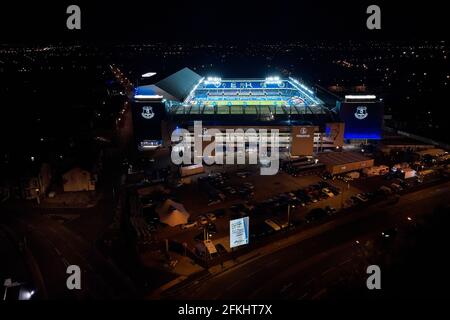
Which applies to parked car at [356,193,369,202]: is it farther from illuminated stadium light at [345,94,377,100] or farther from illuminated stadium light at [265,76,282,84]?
illuminated stadium light at [265,76,282,84]

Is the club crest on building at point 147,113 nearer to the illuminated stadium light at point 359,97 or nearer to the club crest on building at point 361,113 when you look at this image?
the illuminated stadium light at point 359,97

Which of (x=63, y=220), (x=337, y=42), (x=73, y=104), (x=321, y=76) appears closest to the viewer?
(x=63, y=220)

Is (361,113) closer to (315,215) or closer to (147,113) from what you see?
(315,215)

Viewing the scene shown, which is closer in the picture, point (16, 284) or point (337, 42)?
point (16, 284)

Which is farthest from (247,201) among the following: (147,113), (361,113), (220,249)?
(361,113)

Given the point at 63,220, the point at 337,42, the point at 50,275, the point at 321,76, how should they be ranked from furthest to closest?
the point at 337,42
the point at 321,76
the point at 63,220
the point at 50,275

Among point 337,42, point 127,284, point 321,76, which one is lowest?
point 127,284
